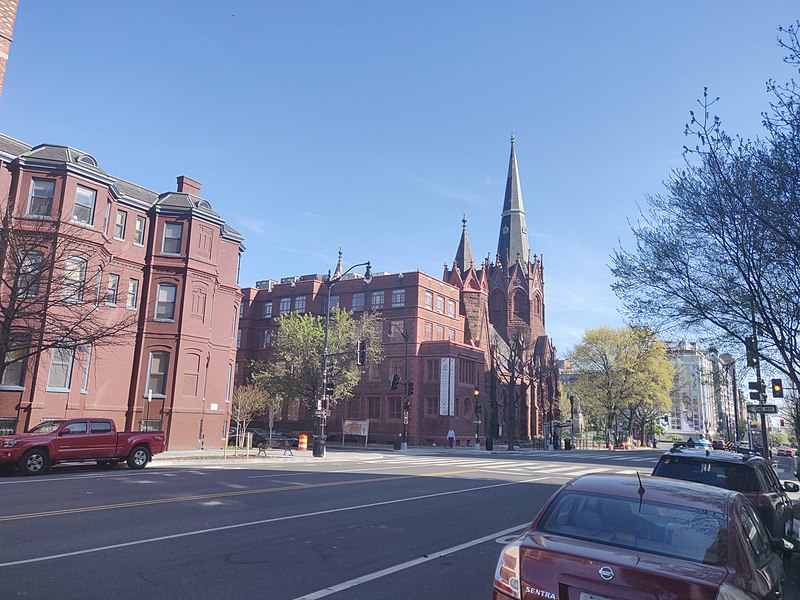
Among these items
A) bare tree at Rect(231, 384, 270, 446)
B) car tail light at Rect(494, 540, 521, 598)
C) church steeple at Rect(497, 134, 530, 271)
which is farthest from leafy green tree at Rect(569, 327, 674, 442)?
car tail light at Rect(494, 540, 521, 598)

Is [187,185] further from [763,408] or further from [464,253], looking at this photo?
[464,253]

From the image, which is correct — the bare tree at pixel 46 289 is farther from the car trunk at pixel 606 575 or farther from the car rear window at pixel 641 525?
the car trunk at pixel 606 575

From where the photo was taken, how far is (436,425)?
51.2 m

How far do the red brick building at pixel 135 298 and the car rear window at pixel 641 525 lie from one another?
862 inches

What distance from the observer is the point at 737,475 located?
7.84 m

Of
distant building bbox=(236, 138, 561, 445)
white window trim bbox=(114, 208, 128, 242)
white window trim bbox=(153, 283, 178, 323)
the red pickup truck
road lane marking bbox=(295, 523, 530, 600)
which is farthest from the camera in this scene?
distant building bbox=(236, 138, 561, 445)

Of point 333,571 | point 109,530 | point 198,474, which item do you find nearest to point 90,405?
point 198,474

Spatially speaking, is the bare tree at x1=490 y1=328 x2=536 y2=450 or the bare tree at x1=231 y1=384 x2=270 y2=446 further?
the bare tree at x1=490 y1=328 x2=536 y2=450

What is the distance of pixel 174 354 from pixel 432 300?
30333 millimetres

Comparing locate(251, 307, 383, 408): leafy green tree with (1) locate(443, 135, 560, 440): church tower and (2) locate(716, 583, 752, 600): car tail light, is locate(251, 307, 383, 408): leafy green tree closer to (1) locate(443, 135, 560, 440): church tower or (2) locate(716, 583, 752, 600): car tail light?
(1) locate(443, 135, 560, 440): church tower

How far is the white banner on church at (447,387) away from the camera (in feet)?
166

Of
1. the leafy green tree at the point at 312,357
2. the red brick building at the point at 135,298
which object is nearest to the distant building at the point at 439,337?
the leafy green tree at the point at 312,357

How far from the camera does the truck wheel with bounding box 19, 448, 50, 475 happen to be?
55.2ft

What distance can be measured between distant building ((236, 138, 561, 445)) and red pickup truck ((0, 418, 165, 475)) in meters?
33.4
